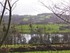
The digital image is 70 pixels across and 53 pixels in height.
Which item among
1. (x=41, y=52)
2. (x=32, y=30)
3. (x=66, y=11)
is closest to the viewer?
(x=66, y=11)

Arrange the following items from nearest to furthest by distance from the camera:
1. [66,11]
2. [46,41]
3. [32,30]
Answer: [66,11]
[46,41]
[32,30]

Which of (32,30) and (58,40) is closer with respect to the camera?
(58,40)

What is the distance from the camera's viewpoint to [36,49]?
16062 mm

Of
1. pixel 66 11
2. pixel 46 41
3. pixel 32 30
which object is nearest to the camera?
pixel 66 11

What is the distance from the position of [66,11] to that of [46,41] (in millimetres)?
12124

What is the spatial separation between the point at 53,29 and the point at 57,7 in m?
18.0

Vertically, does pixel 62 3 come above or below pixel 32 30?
above

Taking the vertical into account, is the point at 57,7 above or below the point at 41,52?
above

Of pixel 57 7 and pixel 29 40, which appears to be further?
pixel 29 40

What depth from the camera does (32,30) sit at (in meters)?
25.4

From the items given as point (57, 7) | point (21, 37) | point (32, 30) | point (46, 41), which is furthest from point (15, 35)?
point (57, 7)

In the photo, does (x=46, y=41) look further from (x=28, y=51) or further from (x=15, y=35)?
(x=28, y=51)

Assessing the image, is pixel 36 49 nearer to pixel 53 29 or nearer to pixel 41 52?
pixel 41 52

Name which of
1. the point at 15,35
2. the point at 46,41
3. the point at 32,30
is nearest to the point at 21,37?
the point at 15,35
